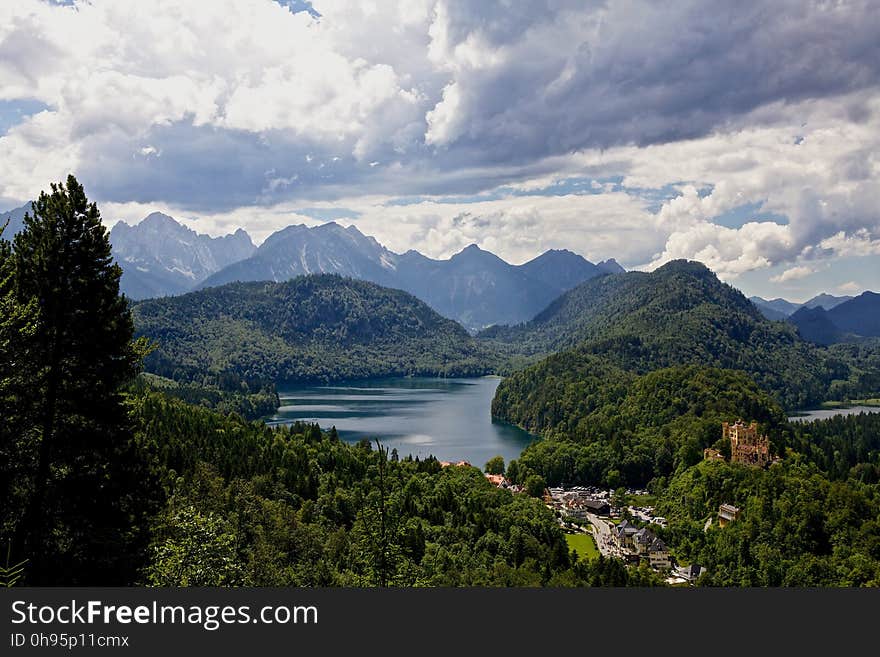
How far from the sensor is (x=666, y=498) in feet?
198

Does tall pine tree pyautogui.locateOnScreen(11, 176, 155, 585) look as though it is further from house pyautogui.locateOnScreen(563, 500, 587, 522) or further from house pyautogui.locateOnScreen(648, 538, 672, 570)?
house pyautogui.locateOnScreen(563, 500, 587, 522)

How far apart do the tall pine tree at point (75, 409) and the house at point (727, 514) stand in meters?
41.7

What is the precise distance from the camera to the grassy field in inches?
1770

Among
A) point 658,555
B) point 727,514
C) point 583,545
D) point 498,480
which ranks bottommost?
point 583,545

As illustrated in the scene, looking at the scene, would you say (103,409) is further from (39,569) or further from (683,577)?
(683,577)

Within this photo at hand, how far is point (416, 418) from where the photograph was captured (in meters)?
118

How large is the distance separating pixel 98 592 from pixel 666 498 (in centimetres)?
5896

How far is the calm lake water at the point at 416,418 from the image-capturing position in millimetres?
89438

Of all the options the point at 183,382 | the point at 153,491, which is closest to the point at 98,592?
the point at 153,491

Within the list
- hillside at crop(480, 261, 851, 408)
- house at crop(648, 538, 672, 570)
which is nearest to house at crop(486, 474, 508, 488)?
house at crop(648, 538, 672, 570)

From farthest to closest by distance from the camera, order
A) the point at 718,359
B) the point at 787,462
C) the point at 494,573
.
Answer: the point at 718,359, the point at 787,462, the point at 494,573

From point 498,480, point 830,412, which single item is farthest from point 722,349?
point 498,480

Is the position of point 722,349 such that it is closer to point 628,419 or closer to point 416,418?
point 628,419

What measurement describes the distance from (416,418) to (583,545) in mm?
71235
